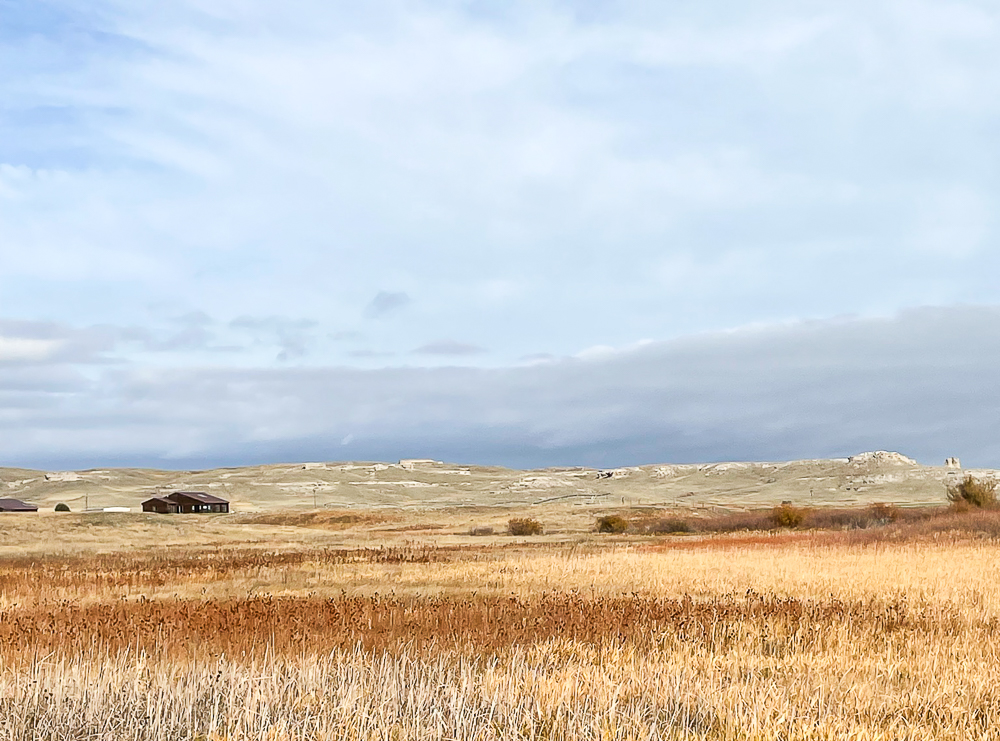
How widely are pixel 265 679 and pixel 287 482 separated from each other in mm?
173223

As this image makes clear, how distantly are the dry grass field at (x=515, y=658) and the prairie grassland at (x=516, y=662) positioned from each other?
4 cm

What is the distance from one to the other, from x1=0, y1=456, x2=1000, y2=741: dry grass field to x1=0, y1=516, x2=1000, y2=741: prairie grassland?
0.04m

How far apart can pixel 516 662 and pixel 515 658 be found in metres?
0.20

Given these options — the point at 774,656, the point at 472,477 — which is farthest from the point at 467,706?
the point at 472,477

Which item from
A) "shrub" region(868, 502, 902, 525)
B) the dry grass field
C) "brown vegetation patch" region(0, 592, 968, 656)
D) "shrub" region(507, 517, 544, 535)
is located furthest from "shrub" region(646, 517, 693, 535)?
"brown vegetation patch" region(0, 592, 968, 656)

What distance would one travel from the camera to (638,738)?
663 cm

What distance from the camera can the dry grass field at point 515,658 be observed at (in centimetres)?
709

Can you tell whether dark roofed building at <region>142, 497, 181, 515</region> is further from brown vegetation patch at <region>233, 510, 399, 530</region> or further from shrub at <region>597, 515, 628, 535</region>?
shrub at <region>597, 515, 628, 535</region>

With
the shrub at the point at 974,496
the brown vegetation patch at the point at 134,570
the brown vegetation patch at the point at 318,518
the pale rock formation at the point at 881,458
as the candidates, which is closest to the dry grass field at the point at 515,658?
the brown vegetation patch at the point at 134,570

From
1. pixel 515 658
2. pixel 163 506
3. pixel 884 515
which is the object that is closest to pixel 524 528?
pixel 884 515

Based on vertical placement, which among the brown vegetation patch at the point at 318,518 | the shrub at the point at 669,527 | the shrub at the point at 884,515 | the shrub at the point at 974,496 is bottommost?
the brown vegetation patch at the point at 318,518

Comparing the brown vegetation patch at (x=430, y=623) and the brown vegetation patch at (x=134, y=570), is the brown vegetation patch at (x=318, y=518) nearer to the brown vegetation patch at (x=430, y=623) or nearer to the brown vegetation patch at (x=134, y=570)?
the brown vegetation patch at (x=134, y=570)

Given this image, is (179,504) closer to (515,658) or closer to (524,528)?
(524,528)

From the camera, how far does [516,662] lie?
934 cm
